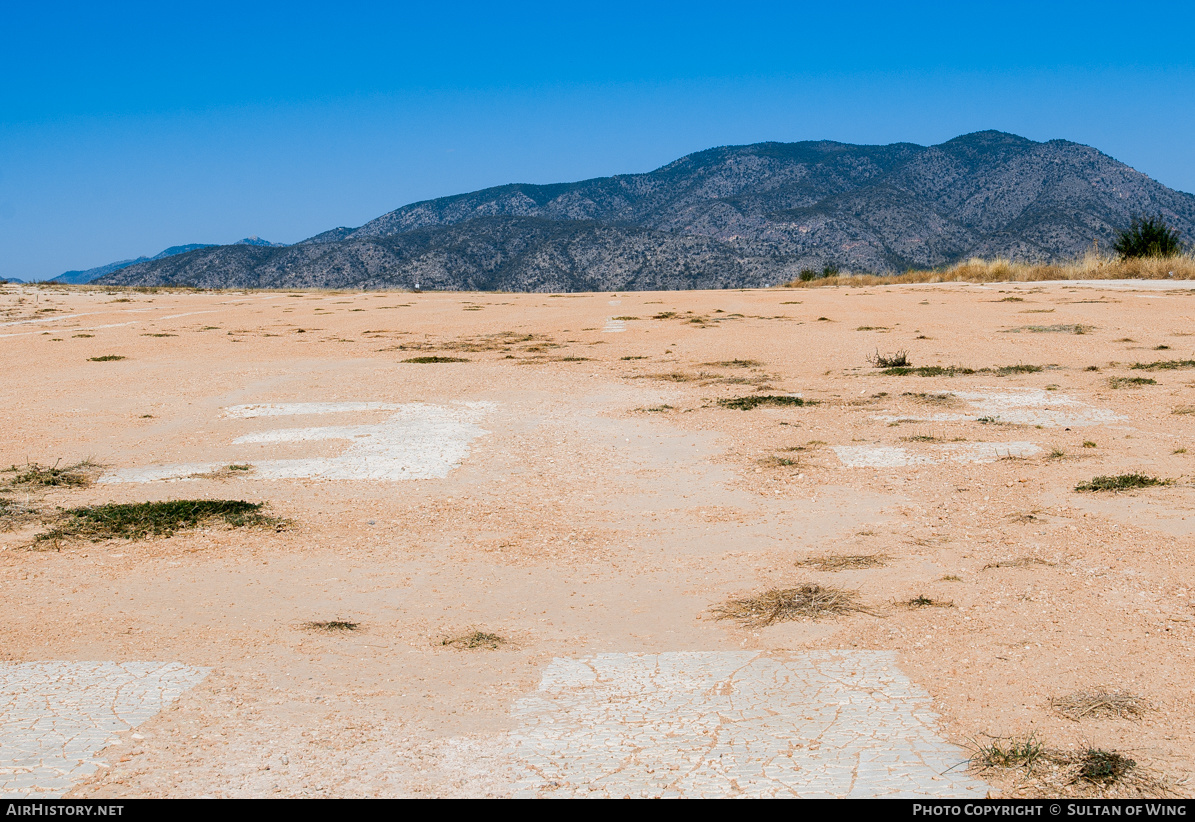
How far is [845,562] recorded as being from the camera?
4.51 metres

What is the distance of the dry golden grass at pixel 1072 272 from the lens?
74.5ft

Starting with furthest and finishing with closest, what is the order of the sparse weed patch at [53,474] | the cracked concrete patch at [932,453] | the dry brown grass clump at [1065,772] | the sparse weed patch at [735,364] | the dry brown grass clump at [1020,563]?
the sparse weed patch at [735,364] → the cracked concrete patch at [932,453] → the sparse weed patch at [53,474] → the dry brown grass clump at [1020,563] → the dry brown grass clump at [1065,772]

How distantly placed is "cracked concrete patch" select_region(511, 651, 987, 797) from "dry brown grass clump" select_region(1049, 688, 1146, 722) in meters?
0.43

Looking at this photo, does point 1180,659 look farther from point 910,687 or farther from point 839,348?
point 839,348

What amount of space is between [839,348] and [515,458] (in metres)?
6.75

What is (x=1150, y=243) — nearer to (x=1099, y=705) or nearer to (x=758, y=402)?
(x=758, y=402)

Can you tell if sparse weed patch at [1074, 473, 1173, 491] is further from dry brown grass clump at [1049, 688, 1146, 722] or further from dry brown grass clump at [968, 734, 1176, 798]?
dry brown grass clump at [968, 734, 1176, 798]

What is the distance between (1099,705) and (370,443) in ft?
17.9

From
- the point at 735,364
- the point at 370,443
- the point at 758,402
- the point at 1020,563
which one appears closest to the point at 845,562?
the point at 1020,563

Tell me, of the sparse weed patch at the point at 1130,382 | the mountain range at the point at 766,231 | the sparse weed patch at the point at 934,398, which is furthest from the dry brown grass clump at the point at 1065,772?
the mountain range at the point at 766,231

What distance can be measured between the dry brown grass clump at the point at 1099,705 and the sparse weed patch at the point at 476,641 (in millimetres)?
2016

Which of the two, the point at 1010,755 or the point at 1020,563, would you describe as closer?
the point at 1010,755

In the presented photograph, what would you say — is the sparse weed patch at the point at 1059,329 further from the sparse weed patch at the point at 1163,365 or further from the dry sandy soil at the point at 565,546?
the sparse weed patch at the point at 1163,365
